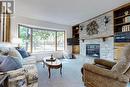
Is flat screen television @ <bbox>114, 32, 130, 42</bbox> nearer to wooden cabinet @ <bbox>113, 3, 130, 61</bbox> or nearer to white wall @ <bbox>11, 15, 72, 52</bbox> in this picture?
wooden cabinet @ <bbox>113, 3, 130, 61</bbox>

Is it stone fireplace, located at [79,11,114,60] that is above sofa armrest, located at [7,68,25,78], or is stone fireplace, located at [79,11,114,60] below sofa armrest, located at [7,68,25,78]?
above

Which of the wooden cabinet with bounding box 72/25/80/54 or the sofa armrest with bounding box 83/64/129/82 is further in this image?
the wooden cabinet with bounding box 72/25/80/54

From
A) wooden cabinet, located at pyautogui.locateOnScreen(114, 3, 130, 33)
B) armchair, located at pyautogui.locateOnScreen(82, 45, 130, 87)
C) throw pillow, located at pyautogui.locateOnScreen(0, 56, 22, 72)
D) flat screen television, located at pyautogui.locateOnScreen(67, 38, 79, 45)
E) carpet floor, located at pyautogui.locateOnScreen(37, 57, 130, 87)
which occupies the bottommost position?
carpet floor, located at pyautogui.locateOnScreen(37, 57, 130, 87)

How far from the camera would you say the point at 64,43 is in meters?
9.01

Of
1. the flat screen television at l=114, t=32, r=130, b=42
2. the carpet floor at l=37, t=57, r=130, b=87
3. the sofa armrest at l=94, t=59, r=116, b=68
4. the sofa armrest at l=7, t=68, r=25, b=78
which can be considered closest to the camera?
the sofa armrest at l=7, t=68, r=25, b=78

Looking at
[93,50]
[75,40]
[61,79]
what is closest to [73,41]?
[75,40]

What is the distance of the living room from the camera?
81.3 inches

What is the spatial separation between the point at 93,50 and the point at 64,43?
288 centimetres

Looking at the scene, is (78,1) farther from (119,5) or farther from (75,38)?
(75,38)

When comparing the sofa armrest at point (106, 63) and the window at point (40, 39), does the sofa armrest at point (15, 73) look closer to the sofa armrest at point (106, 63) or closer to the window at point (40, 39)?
the sofa armrest at point (106, 63)

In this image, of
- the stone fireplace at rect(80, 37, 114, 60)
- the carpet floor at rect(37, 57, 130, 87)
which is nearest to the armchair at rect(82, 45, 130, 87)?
the carpet floor at rect(37, 57, 130, 87)

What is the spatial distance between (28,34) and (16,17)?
4.42 feet

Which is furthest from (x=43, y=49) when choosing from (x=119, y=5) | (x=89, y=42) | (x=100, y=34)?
(x=119, y=5)

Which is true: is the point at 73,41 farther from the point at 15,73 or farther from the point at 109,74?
the point at 15,73
